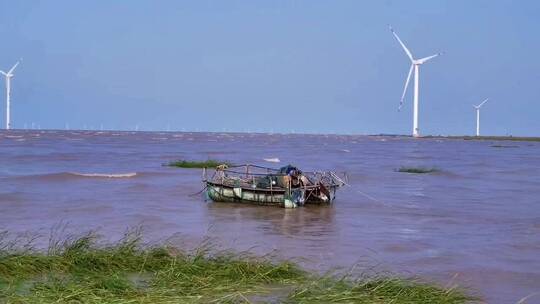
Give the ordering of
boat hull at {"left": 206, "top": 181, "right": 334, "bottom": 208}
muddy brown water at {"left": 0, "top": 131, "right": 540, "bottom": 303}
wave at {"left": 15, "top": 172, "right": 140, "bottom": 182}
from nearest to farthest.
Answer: muddy brown water at {"left": 0, "top": 131, "right": 540, "bottom": 303} → boat hull at {"left": 206, "top": 181, "right": 334, "bottom": 208} → wave at {"left": 15, "top": 172, "right": 140, "bottom": 182}

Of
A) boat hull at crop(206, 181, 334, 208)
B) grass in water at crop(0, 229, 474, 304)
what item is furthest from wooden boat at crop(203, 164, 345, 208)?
grass in water at crop(0, 229, 474, 304)

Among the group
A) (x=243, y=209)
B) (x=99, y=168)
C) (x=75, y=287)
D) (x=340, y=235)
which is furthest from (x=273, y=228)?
(x=99, y=168)

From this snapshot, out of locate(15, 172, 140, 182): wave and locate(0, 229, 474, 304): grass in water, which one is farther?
locate(15, 172, 140, 182): wave

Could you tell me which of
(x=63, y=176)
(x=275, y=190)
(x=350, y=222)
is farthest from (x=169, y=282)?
(x=63, y=176)

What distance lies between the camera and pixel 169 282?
11109 mm

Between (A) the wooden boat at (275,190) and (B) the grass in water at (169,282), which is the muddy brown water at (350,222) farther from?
(B) the grass in water at (169,282)

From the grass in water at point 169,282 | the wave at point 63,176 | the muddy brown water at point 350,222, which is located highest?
the grass in water at point 169,282

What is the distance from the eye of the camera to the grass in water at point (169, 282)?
997 centimetres

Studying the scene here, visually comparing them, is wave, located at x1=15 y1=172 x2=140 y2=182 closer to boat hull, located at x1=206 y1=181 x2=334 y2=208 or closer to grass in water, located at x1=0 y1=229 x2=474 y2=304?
boat hull, located at x1=206 y1=181 x2=334 y2=208

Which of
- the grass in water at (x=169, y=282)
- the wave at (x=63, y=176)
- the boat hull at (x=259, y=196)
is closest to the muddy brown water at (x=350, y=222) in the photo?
the wave at (x=63, y=176)

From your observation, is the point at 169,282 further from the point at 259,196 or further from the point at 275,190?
the point at 259,196

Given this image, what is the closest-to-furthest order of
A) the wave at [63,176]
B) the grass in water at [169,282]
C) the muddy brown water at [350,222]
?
the grass in water at [169,282] → the muddy brown water at [350,222] → the wave at [63,176]

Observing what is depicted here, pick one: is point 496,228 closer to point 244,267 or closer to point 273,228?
point 273,228

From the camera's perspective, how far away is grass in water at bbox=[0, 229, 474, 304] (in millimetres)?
9969
